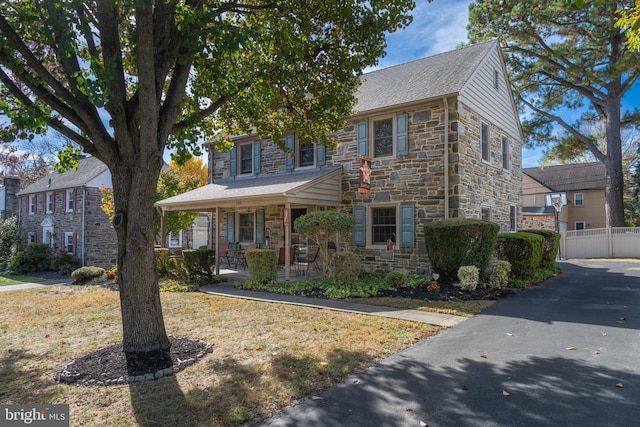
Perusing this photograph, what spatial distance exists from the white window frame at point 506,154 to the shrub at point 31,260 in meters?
21.6

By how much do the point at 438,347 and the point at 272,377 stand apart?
233 centimetres

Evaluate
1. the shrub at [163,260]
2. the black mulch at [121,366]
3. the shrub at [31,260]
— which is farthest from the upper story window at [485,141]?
the shrub at [31,260]

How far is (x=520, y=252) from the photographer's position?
10391mm

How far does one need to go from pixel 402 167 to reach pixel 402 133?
3.39ft

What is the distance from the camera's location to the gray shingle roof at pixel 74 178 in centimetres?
2150

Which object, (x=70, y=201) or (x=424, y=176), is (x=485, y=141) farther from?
(x=70, y=201)

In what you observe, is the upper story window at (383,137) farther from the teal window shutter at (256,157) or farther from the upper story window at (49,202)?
the upper story window at (49,202)

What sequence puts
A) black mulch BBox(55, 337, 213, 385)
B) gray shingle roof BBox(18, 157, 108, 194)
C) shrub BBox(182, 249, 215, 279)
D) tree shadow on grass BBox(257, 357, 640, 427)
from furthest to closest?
1. gray shingle roof BBox(18, 157, 108, 194)
2. shrub BBox(182, 249, 215, 279)
3. black mulch BBox(55, 337, 213, 385)
4. tree shadow on grass BBox(257, 357, 640, 427)

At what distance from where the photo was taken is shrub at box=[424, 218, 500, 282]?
9414mm

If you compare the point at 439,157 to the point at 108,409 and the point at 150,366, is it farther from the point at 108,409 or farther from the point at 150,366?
the point at 108,409

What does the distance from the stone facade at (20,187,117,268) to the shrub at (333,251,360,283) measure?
15.9m

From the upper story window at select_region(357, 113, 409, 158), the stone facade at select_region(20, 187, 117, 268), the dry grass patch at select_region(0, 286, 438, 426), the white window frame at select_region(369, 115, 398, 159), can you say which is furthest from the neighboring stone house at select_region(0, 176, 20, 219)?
the white window frame at select_region(369, 115, 398, 159)

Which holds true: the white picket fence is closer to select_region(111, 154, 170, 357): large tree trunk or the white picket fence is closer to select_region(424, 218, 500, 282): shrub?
select_region(424, 218, 500, 282): shrub

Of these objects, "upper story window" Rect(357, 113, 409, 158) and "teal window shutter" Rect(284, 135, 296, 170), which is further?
"teal window shutter" Rect(284, 135, 296, 170)
